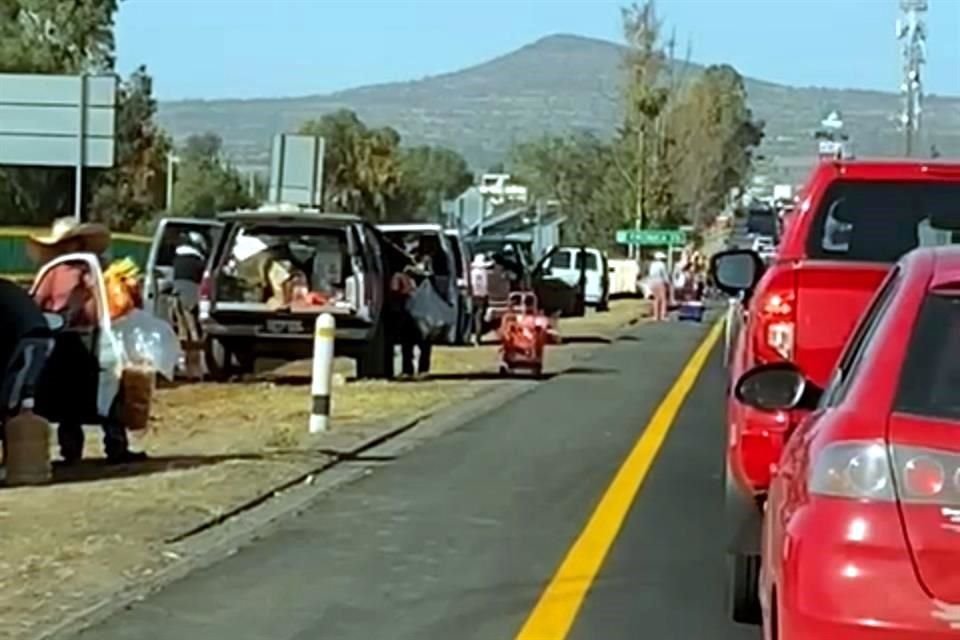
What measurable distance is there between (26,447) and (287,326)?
10380 mm

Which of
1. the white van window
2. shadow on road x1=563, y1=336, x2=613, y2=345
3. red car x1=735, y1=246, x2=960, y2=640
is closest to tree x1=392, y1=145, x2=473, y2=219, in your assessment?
the white van window

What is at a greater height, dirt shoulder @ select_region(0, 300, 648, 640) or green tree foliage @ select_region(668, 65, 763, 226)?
green tree foliage @ select_region(668, 65, 763, 226)

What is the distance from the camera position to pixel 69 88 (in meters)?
27.0

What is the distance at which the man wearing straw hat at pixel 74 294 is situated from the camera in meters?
15.1

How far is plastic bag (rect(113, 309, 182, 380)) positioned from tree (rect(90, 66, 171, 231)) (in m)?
64.8

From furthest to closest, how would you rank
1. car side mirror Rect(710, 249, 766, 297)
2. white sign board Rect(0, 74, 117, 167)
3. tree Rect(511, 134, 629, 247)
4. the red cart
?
tree Rect(511, 134, 629, 247) < the red cart < white sign board Rect(0, 74, 117, 167) < car side mirror Rect(710, 249, 766, 297)

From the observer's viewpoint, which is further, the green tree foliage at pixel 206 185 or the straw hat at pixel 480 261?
the green tree foliage at pixel 206 185

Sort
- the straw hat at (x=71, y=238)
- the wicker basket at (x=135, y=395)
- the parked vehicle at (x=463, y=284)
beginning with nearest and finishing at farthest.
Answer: the wicker basket at (x=135, y=395) < the straw hat at (x=71, y=238) < the parked vehicle at (x=463, y=284)

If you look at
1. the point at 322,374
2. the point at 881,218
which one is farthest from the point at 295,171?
the point at 881,218

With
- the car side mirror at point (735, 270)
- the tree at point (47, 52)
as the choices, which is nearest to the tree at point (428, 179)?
the tree at point (47, 52)

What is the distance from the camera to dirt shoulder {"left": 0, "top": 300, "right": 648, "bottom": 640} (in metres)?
10.7

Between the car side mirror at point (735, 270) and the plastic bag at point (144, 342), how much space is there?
4771 millimetres

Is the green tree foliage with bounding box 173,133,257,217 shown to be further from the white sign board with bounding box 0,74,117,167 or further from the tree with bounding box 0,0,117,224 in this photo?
the white sign board with bounding box 0,74,117,167

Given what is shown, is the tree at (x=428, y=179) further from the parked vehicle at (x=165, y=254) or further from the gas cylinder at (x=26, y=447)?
the gas cylinder at (x=26, y=447)
